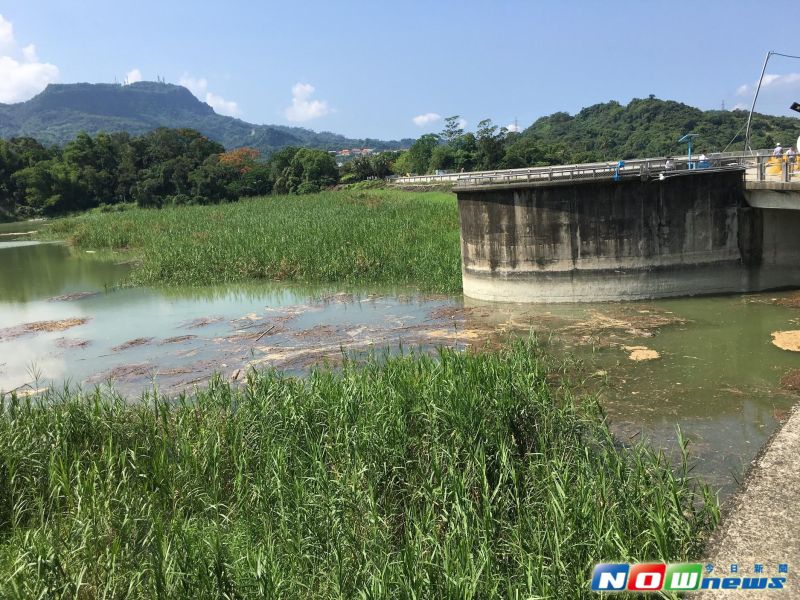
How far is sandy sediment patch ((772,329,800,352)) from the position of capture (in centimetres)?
1139

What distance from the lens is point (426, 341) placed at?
1301cm

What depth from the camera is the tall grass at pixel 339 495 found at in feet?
14.8

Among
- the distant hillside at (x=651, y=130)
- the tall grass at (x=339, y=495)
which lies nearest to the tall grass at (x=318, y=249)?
the tall grass at (x=339, y=495)

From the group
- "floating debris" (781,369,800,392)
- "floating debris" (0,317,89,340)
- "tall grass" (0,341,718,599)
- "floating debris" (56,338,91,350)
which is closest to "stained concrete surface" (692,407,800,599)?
"tall grass" (0,341,718,599)

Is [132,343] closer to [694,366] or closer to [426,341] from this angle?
[426,341]

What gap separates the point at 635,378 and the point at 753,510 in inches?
212

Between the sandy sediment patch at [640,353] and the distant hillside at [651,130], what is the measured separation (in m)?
46.8

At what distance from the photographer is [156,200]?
66.1 meters

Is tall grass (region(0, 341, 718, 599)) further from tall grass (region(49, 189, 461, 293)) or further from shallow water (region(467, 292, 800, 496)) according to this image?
tall grass (region(49, 189, 461, 293))

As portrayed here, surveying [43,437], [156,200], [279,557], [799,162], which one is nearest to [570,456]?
[279,557]

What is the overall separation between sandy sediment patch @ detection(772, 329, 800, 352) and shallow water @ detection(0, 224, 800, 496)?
0.23 meters

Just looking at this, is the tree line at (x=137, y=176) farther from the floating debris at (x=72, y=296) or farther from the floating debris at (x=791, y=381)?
the floating debris at (x=791, y=381)

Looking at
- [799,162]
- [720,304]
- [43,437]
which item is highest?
[799,162]

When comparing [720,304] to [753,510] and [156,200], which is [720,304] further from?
[156,200]
